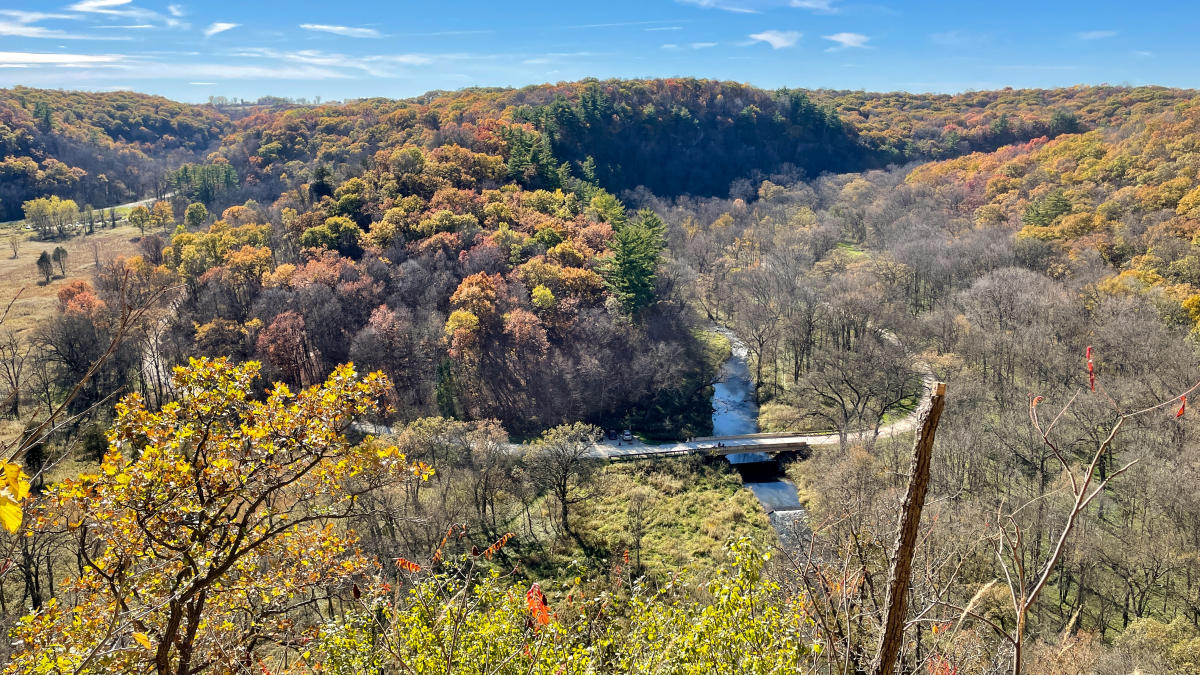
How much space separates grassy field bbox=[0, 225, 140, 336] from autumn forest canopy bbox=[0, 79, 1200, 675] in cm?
83

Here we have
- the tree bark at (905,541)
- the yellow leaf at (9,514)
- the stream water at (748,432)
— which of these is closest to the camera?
the yellow leaf at (9,514)

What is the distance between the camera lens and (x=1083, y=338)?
3609 cm

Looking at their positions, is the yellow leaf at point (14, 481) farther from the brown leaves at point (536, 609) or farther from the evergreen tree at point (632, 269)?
the evergreen tree at point (632, 269)

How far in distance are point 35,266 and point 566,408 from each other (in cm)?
5365

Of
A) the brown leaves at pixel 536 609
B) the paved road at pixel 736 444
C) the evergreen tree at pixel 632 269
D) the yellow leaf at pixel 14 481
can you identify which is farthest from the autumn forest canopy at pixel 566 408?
the paved road at pixel 736 444

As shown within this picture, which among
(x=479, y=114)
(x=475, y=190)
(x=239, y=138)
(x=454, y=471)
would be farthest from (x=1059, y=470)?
(x=239, y=138)

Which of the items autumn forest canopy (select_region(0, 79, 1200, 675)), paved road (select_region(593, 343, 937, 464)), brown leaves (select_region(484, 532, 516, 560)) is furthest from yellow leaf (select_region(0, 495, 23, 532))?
paved road (select_region(593, 343, 937, 464))

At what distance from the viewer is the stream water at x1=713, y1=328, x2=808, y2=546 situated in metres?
31.1

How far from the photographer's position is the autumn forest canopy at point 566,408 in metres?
7.18

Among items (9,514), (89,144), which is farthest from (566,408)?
(89,144)

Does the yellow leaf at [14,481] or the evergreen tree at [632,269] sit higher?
the yellow leaf at [14,481]

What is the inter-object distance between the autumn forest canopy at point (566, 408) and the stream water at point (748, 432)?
935 mm

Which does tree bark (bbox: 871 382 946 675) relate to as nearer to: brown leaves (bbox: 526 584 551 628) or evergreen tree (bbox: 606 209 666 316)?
brown leaves (bbox: 526 584 551 628)

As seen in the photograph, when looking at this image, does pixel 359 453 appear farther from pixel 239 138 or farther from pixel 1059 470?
pixel 239 138
